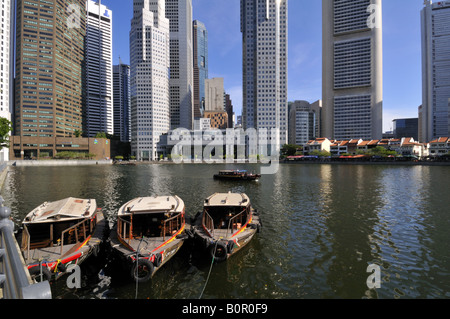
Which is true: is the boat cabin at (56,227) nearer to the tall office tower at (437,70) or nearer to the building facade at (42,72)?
the building facade at (42,72)

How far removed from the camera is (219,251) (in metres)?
14.6

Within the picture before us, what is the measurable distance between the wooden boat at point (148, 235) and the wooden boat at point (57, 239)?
1.60 m

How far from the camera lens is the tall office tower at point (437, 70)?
182 meters

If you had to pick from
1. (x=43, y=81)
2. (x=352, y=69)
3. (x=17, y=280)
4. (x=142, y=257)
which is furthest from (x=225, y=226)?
(x=352, y=69)

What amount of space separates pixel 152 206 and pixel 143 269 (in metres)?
4.59

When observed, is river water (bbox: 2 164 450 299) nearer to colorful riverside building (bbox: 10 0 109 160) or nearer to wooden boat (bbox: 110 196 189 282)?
wooden boat (bbox: 110 196 189 282)

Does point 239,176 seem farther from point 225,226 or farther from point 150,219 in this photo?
point 150,219

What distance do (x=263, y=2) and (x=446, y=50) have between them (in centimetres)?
13920

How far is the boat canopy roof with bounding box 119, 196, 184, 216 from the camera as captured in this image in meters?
15.5

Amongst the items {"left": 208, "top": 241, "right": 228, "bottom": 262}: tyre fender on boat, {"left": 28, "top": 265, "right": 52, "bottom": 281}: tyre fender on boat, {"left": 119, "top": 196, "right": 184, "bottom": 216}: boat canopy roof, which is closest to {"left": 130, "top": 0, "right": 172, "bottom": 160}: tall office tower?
{"left": 119, "top": 196, "right": 184, "bottom": 216}: boat canopy roof

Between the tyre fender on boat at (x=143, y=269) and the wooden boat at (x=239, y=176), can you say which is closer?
the tyre fender on boat at (x=143, y=269)

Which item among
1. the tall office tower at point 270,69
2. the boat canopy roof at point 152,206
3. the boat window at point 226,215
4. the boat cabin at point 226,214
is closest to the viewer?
the boat canopy roof at point 152,206

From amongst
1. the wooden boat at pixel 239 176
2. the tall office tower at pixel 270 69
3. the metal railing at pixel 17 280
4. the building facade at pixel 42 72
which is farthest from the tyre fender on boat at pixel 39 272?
the tall office tower at pixel 270 69
